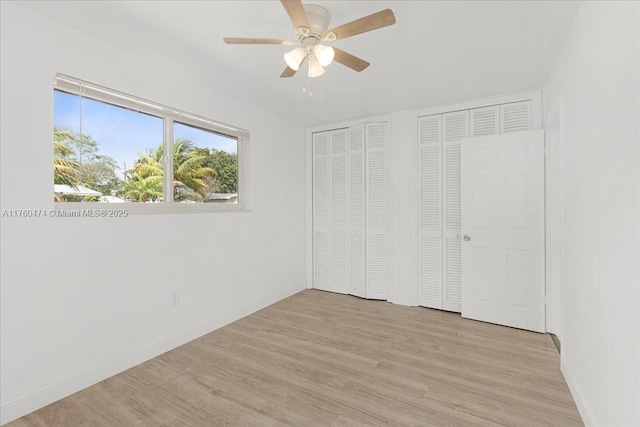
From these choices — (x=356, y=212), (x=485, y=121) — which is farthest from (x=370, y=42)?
(x=356, y=212)

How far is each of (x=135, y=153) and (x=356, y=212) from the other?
107 inches

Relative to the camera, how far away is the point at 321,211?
4.60 m

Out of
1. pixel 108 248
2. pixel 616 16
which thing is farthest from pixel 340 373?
pixel 616 16

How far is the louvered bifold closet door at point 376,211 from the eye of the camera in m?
4.09

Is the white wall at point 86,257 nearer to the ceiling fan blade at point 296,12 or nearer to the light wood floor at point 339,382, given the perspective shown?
the light wood floor at point 339,382

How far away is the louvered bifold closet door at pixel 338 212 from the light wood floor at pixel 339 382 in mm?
1241

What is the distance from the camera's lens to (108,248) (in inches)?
91.7

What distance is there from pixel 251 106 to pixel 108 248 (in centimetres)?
216

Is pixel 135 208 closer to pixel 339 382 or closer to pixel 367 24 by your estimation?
pixel 339 382

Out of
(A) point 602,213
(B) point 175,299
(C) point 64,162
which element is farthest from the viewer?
(B) point 175,299

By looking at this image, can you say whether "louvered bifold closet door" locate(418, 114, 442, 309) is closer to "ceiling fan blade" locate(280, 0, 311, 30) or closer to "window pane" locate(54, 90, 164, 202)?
"ceiling fan blade" locate(280, 0, 311, 30)

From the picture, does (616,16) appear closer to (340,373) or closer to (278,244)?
(340,373)

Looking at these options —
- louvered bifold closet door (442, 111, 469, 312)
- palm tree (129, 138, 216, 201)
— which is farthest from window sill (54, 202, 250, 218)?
louvered bifold closet door (442, 111, 469, 312)

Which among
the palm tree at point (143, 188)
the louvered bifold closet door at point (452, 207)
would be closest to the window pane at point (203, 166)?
the palm tree at point (143, 188)
